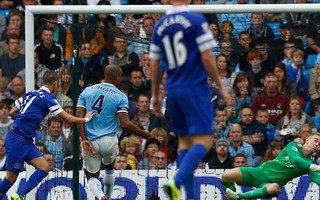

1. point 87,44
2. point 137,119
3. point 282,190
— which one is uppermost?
point 87,44

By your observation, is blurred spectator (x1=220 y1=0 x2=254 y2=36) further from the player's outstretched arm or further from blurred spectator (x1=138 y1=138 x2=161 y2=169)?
the player's outstretched arm

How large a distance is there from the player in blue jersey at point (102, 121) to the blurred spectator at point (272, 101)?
313 centimetres

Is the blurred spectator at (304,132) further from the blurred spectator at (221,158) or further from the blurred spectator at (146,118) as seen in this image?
the blurred spectator at (146,118)

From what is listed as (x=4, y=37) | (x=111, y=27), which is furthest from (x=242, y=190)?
(x=4, y=37)

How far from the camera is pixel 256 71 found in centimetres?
1603

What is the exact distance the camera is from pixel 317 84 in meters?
15.7

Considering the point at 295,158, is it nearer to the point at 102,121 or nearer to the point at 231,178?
the point at 231,178

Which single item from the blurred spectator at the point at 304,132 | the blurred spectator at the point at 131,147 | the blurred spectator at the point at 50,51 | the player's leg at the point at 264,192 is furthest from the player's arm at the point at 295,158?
the blurred spectator at the point at 50,51

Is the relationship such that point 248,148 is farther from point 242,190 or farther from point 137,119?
point 137,119

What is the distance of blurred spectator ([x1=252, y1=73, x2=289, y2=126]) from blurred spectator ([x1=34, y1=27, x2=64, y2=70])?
306 centimetres

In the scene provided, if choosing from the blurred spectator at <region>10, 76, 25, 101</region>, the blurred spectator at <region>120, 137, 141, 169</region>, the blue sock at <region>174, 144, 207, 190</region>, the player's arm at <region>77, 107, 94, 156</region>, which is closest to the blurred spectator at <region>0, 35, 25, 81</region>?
the blurred spectator at <region>10, 76, 25, 101</region>

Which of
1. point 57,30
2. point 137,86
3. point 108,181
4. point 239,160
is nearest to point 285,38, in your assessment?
point 239,160

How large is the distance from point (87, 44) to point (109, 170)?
2852 mm

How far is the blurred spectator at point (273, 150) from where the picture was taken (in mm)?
15414
